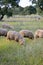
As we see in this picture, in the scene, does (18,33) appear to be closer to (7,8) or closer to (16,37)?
(16,37)

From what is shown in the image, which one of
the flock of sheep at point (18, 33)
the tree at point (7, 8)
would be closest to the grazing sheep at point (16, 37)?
the flock of sheep at point (18, 33)

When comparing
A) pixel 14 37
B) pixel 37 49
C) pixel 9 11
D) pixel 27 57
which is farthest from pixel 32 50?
pixel 9 11

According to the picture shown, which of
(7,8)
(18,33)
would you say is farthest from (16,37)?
(7,8)

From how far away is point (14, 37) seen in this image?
46.6 feet

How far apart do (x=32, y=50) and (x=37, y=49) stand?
299mm

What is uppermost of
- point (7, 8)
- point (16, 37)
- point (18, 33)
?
point (18, 33)

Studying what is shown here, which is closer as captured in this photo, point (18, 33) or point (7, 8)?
point (18, 33)

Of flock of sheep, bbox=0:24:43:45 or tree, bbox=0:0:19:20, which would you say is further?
tree, bbox=0:0:19:20

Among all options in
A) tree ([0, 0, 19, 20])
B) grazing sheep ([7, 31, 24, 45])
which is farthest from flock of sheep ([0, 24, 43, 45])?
tree ([0, 0, 19, 20])

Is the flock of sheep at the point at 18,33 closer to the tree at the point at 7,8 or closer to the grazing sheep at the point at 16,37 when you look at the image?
the grazing sheep at the point at 16,37

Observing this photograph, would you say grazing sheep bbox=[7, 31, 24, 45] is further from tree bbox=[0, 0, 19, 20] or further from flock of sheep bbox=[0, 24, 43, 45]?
tree bbox=[0, 0, 19, 20]

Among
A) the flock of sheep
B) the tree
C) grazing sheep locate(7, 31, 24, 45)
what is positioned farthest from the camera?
the tree

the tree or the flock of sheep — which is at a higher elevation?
the flock of sheep

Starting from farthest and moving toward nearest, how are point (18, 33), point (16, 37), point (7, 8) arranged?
point (7, 8)
point (18, 33)
point (16, 37)
